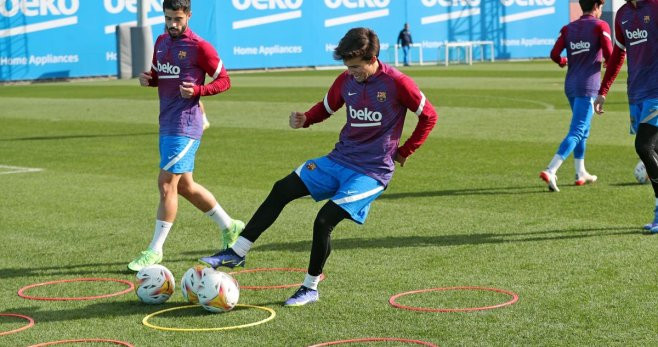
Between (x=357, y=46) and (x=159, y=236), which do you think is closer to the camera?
(x=357, y=46)

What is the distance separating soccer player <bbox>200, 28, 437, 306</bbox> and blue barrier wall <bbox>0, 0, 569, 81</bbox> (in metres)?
35.6

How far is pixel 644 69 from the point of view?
391 inches

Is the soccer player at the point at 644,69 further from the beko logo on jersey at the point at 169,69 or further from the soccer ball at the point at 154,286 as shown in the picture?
the soccer ball at the point at 154,286

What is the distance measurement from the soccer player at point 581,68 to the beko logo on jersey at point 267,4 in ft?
117

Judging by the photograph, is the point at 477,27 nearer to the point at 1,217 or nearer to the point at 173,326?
the point at 1,217

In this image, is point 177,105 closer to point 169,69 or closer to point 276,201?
point 169,69

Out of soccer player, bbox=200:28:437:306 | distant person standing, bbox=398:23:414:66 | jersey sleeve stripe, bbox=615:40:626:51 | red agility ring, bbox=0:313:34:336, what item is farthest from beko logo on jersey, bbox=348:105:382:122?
distant person standing, bbox=398:23:414:66

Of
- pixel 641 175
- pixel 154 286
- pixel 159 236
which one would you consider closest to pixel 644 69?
pixel 641 175

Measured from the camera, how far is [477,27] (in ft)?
183

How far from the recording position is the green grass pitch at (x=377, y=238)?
6883 millimetres

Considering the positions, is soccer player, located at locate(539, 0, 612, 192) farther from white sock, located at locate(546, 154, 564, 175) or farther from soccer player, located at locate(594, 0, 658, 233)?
soccer player, located at locate(594, 0, 658, 233)

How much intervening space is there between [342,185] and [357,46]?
0.95 meters

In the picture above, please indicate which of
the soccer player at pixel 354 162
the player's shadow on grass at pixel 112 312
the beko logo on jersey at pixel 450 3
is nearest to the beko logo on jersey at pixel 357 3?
the beko logo on jersey at pixel 450 3

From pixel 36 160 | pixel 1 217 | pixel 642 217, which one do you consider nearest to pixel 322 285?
pixel 642 217
